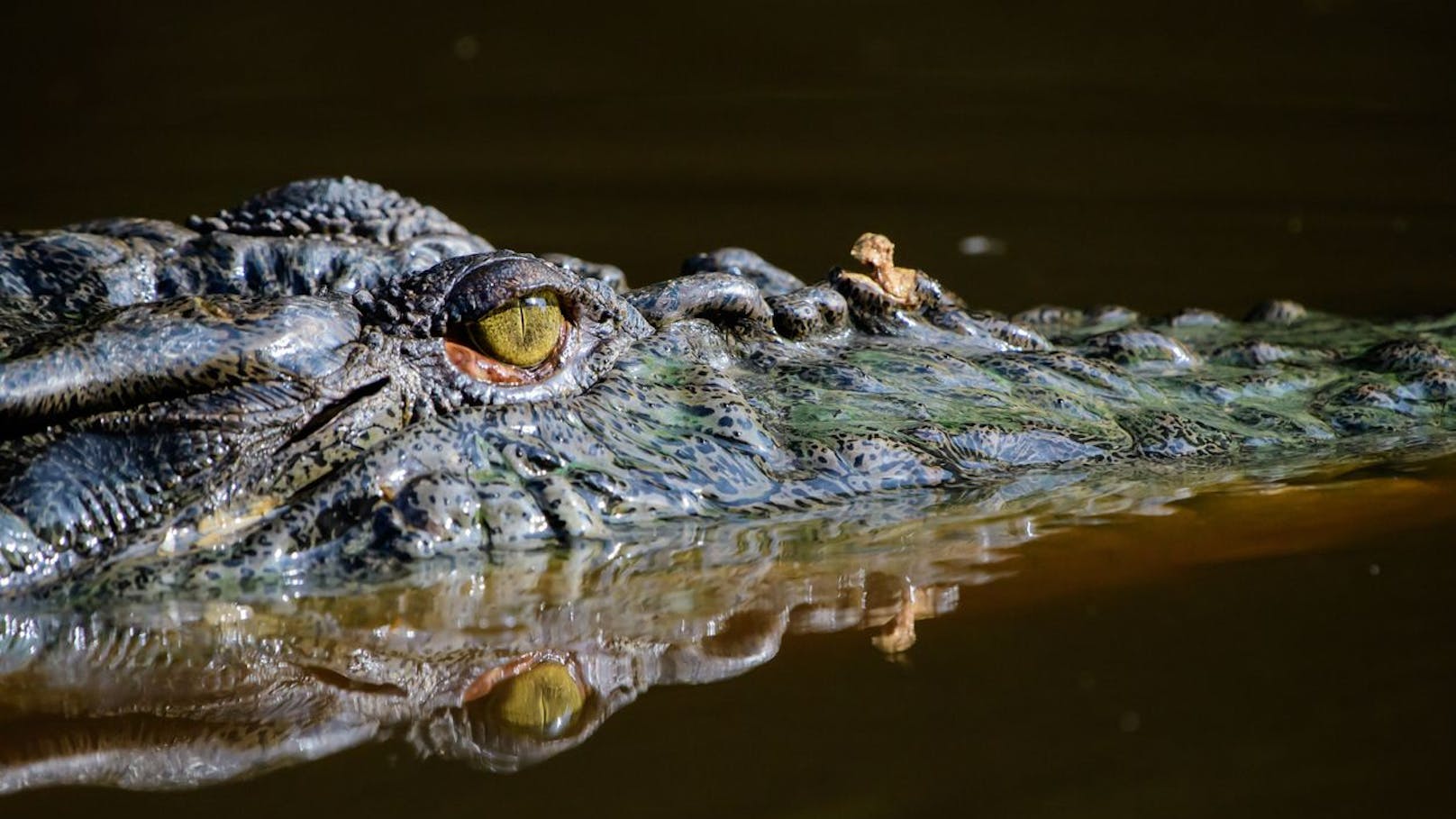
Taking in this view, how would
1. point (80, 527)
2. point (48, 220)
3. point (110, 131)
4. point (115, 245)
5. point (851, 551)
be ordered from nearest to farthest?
point (80, 527)
point (851, 551)
point (115, 245)
point (48, 220)
point (110, 131)

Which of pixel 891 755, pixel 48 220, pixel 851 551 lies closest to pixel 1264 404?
pixel 851 551

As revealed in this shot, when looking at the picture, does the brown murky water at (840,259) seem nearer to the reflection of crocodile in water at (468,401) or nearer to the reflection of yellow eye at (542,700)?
the reflection of yellow eye at (542,700)

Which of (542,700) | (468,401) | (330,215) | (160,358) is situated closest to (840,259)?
(330,215)

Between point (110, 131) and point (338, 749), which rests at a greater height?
point (110, 131)

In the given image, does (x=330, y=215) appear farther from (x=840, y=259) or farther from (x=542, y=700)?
(x=840, y=259)

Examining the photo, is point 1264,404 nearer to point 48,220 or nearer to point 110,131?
point 48,220

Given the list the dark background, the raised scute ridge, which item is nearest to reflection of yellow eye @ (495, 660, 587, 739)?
the raised scute ridge

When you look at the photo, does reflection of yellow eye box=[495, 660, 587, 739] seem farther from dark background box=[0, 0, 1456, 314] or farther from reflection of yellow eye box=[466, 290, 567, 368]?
dark background box=[0, 0, 1456, 314]
